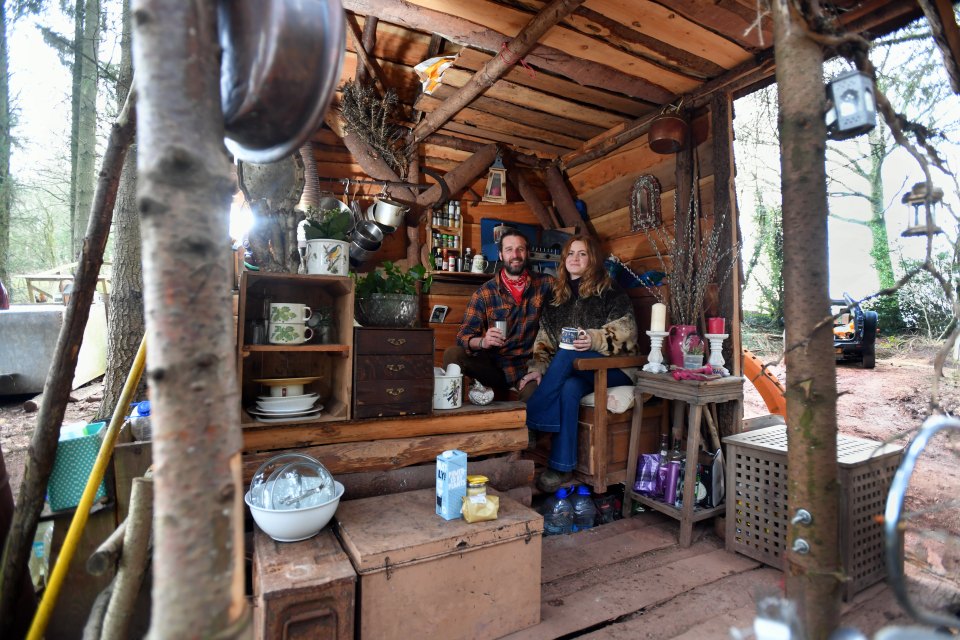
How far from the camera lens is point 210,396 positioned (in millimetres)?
583

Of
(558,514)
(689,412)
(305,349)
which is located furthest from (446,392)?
(689,412)

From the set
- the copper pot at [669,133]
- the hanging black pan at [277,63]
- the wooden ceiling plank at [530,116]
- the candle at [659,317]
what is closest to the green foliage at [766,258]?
the wooden ceiling plank at [530,116]

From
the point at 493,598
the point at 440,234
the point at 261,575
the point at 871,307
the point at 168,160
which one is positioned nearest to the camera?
the point at 168,160

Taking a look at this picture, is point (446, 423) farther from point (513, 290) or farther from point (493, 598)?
point (513, 290)

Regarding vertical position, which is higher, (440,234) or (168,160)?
(440,234)

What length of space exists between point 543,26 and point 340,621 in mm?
2541

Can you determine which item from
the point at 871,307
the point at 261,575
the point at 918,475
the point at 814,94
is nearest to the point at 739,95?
the point at 814,94

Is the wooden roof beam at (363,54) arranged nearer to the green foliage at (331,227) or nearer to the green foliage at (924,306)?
the green foliage at (331,227)

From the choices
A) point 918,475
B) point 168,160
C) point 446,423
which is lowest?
point 918,475

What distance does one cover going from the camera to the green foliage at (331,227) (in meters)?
2.00

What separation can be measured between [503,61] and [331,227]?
4.45ft

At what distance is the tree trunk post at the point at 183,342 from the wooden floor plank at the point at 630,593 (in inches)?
58.9

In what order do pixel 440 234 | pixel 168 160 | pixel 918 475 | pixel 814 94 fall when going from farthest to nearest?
pixel 440 234 < pixel 918 475 < pixel 814 94 < pixel 168 160

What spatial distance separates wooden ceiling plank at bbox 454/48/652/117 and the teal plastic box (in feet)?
8.18
